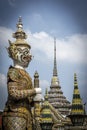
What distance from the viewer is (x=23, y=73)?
311 cm

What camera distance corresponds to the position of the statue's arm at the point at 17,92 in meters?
2.98

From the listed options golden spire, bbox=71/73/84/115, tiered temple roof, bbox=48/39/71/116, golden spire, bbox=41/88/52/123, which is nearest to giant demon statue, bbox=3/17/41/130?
golden spire, bbox=71/73/84/115

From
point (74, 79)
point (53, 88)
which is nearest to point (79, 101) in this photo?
point (74, 79)

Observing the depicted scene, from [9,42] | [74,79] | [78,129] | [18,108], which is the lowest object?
[78,129]

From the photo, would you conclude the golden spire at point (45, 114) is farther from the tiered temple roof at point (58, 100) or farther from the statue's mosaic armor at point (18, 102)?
the tiered temple roof at point (58, 100)

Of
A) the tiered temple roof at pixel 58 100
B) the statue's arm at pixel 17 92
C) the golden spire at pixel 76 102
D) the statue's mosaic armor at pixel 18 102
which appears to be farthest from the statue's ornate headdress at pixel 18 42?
the tiered temple roof at pixel 58 100

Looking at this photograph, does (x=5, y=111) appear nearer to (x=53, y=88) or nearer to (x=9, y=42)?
(x=9, y=42)

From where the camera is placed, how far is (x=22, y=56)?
3.18 m

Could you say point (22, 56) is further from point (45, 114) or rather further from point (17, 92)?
point (45, 114)

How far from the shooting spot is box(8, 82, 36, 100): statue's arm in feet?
9.77

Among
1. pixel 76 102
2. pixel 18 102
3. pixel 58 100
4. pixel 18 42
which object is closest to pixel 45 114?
pixel 76 102

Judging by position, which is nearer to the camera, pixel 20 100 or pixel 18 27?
pixel 20 100

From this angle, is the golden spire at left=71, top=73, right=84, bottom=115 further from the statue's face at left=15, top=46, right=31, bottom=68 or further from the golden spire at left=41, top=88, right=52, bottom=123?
the statue's face at left=15, top=46, right=31, bottom=68

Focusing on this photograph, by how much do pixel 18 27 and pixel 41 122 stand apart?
1.04 metres
